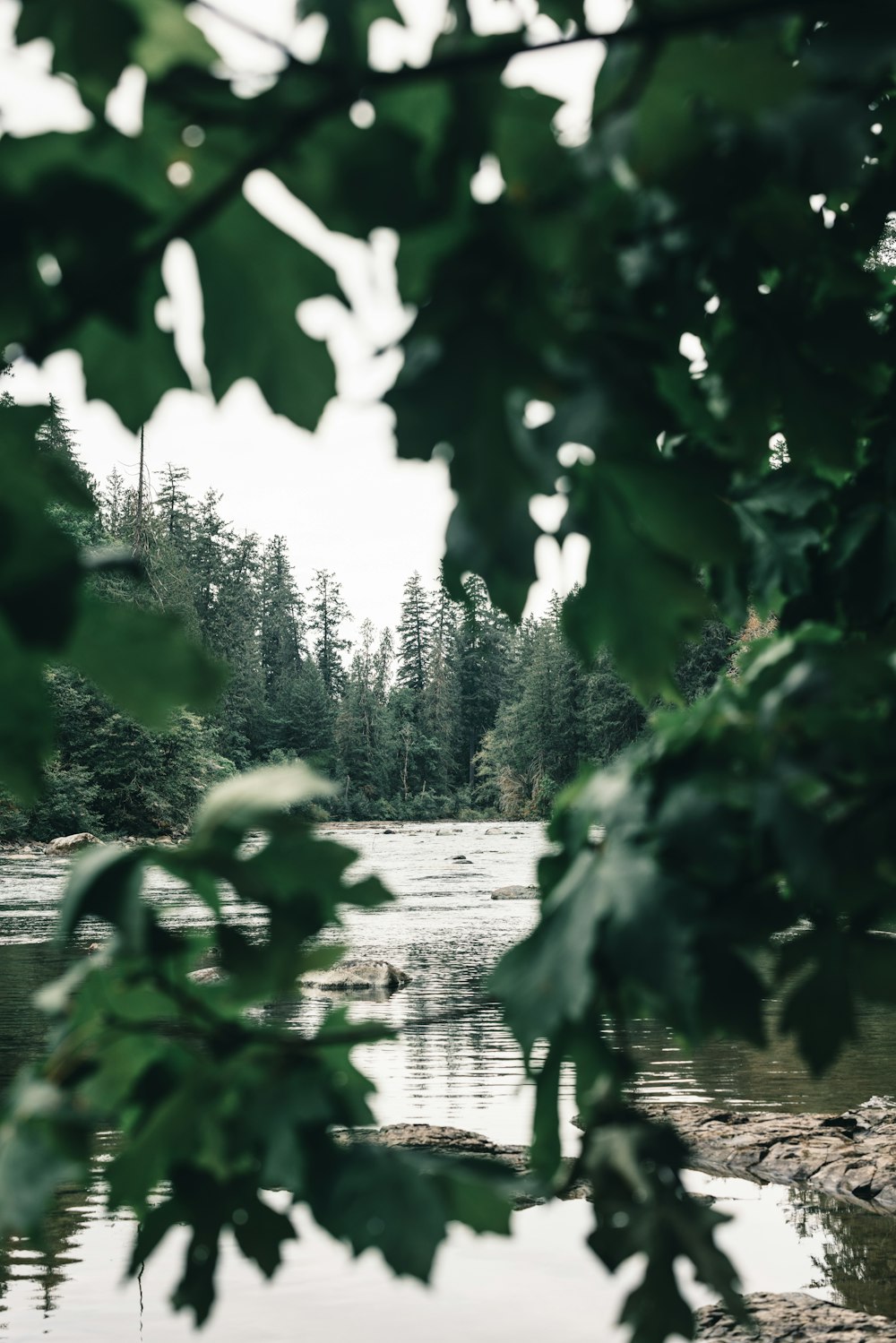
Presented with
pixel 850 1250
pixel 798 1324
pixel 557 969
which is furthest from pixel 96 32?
pixel 850 1250

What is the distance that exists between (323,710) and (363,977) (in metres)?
73.9

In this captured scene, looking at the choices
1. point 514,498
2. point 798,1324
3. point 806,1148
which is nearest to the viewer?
point 514,498

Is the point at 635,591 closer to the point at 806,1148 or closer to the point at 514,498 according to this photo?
the point at 514,498

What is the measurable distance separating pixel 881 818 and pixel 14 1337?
5.10m

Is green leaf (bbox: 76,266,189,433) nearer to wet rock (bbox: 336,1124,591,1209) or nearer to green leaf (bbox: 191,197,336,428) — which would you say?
green leaf (bbox: 191,197,336,428)

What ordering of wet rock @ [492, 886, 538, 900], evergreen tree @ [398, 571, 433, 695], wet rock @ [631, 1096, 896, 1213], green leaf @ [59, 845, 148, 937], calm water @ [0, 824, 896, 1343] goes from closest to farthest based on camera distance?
green leaf @ [59, 845, 148, 937], calm water @ [0, 824, 896, 1343], wet rock @ [631, 1096, 896, 1213], wet rock @ [492, 886, 538, 900], evergreen tree @ [398, 571, 433, 695]

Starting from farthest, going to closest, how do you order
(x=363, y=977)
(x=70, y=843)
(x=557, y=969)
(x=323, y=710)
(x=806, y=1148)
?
1. (x=323, y=710)
2. (x=70, y=843)
3. (x=363, y=977)
4. (x=806, y=1148)
5. (x=557, y=969)

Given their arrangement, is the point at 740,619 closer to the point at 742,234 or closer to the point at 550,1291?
the point at 742,234

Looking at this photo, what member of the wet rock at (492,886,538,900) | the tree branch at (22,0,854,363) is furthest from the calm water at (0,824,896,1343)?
the wet rock at (492,886,538,900)

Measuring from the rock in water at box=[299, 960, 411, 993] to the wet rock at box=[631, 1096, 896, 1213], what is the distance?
609 centimetres

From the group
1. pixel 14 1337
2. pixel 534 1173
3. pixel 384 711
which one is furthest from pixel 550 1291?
pixel 384 711

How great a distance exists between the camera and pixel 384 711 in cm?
9194

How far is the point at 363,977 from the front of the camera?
1342 cm

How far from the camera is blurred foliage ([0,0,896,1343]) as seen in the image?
2.76 ft
